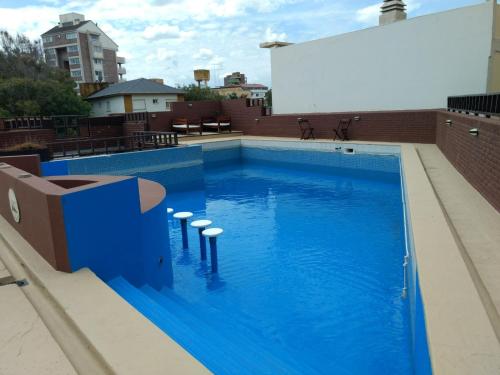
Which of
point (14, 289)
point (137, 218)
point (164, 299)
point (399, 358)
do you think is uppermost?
point (137, 218)

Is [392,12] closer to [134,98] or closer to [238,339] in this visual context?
[238,339]

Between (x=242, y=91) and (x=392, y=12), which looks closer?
(x=392, y=12)

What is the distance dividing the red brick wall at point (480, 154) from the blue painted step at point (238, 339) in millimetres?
3111

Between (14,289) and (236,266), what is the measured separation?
10.9 ft

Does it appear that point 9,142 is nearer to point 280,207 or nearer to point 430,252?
point 280,207

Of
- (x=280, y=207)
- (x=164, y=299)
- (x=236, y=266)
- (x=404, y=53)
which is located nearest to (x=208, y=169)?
(x=280, y=207)

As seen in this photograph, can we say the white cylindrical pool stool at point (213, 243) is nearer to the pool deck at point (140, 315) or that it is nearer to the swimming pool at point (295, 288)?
the swimming pool at point (295, 288)

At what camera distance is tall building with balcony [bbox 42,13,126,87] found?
5722cm

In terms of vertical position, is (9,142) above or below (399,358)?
above

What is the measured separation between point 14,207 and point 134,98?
81.6ft

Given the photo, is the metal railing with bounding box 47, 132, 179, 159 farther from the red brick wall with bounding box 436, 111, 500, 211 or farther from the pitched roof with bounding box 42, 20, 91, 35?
the pitched roof with bounding box 42, 20, 91, 35

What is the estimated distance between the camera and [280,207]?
938 centimetres

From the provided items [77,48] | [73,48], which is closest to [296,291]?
[77,48]

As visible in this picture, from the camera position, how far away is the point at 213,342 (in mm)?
3117
